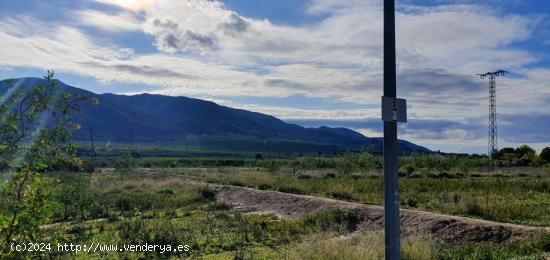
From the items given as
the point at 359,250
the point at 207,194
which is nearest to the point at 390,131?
the point at 359,250

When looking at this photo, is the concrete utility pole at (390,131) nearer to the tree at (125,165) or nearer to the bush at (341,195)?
the bush at (341,195)

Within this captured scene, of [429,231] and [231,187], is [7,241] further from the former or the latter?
[231,187]

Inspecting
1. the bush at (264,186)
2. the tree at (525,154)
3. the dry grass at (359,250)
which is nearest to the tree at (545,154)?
the tree at (525,154)

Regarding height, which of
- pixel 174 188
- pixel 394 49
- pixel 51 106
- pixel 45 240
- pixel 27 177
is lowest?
pixel 174 188

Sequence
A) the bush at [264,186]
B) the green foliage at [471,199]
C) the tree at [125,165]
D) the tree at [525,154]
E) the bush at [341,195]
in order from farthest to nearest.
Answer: the tree at [525,154]
the tree at [125,165]
the bush at [264,186]
the bush at [341,195]
the green foliage at [471,199]

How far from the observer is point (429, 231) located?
1582cm

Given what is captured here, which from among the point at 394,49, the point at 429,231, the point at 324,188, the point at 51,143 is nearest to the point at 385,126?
the point at 394,49

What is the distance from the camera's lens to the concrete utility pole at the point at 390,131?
588 centimetres

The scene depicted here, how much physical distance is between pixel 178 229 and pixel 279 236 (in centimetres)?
399

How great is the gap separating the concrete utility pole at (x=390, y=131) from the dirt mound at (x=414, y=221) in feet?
29.0

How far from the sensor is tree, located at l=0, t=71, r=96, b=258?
5766 mm

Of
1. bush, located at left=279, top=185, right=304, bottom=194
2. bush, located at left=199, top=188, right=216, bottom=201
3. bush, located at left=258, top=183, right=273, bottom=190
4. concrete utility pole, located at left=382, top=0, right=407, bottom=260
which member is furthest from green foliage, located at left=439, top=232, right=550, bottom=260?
bush, located at left=258, top=183, right=273, bottom=190

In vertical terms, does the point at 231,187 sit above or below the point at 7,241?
below

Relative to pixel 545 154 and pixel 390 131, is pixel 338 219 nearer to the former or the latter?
pixel 390 131
